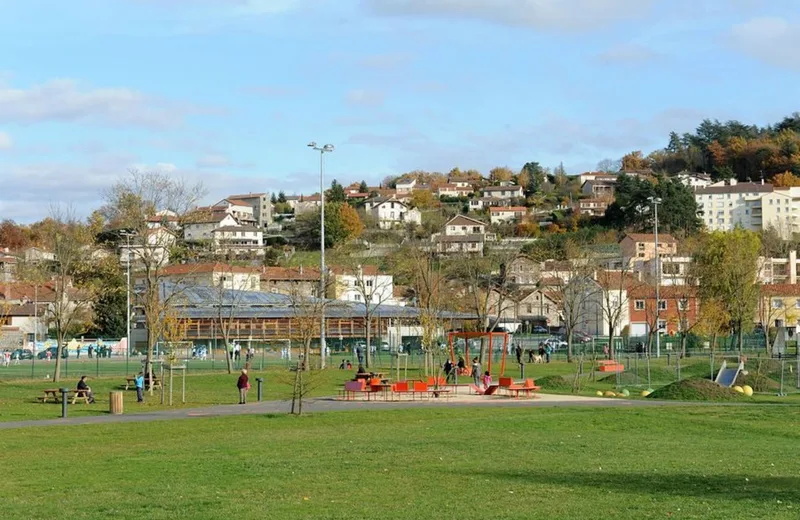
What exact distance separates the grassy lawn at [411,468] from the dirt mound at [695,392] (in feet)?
27.3

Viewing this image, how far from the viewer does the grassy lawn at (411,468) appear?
15211 millimetres

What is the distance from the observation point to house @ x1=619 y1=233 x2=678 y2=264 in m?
144

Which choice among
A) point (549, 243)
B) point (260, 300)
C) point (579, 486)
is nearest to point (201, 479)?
point (579, 486)

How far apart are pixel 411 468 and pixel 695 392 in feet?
79.1

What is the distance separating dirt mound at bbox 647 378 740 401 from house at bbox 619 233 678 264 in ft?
332

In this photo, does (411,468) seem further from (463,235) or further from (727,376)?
(463,235)

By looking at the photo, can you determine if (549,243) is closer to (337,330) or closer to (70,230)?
(337,330)

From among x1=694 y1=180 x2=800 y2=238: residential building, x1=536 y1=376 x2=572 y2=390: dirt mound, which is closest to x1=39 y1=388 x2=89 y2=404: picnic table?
x1=536 y1=376 x2=572 y2=390: dirt mound

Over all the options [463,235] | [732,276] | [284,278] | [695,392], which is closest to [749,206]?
[463,235]

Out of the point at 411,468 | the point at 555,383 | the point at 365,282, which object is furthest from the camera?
the point at 365,282

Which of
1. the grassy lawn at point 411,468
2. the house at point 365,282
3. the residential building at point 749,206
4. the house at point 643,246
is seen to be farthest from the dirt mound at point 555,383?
the residential building at point 749,206

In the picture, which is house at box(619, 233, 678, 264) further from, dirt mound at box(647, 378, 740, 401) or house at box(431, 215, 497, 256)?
dirt mound at box(647, 378, 740, 401)

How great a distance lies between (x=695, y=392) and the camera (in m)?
41.4

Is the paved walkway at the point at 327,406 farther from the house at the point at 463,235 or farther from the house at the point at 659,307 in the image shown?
the house at the point at 463,235
